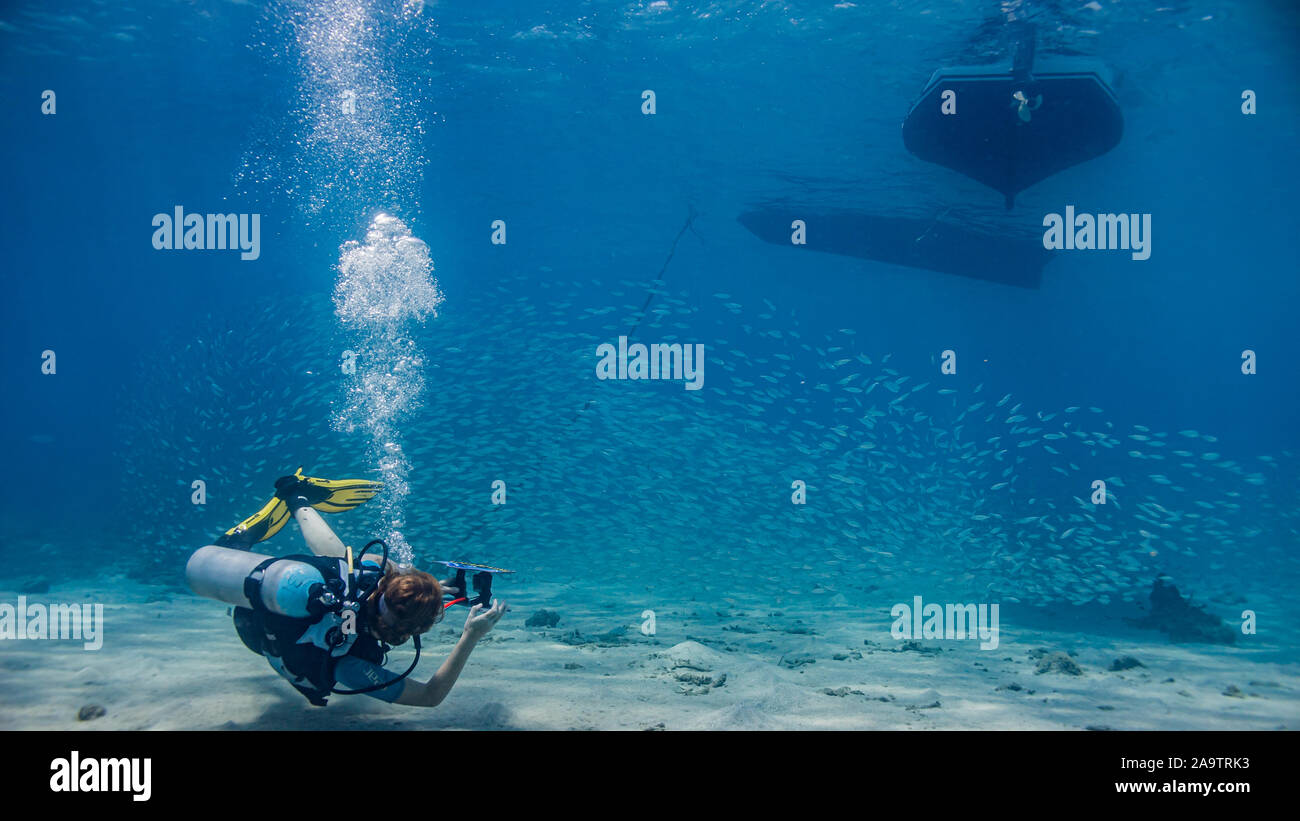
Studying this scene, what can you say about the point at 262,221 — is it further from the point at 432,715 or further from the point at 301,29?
the point at 432,715

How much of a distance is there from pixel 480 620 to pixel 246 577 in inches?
58.4

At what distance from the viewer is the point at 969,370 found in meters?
55.8

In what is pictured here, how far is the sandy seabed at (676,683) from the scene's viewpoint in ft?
15.6

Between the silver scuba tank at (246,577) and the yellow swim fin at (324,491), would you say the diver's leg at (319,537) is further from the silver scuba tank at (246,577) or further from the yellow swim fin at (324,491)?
the silver scuba tank at (246,577)

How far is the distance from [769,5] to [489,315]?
967 cm

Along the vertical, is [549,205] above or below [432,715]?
above

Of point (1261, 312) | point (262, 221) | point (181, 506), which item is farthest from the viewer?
point (1261, 312)

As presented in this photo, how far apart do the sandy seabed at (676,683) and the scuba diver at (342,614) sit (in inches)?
26.4

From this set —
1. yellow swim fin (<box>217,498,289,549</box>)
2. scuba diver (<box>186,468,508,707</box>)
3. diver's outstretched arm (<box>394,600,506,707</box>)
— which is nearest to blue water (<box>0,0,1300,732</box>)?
yellow swim fin (<box>217,498,289,549</box>)

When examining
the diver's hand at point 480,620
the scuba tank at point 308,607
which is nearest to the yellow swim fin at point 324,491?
the scuba tank at point 308,607

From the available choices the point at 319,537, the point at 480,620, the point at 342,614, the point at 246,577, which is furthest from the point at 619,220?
the point at 342,614

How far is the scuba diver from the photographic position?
12.3 feet
